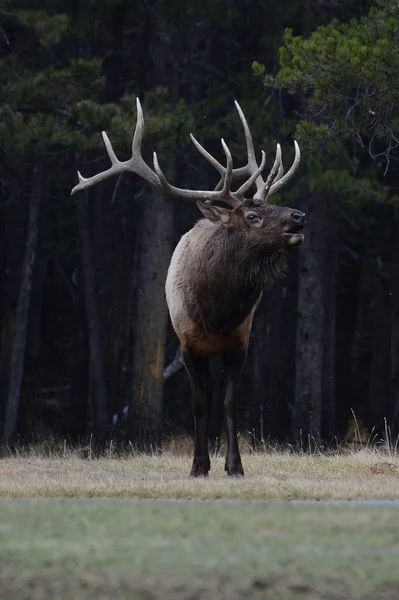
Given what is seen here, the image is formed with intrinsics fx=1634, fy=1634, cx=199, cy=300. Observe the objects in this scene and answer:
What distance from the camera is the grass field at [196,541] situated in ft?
29.5

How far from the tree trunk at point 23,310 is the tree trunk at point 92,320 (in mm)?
1154

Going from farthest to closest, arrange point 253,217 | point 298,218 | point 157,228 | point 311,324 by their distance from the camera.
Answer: point 311,324 → point 157,228 → point 253,217 → point 298,218

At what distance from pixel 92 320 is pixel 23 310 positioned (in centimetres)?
181

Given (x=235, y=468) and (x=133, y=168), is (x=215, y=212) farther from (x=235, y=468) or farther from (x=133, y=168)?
(x=235, y=468)

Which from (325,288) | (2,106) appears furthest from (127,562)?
(325,288)

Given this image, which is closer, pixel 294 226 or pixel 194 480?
pixel 194 480

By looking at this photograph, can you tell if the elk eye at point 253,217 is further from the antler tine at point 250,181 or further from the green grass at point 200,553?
the green grass at point 200,553

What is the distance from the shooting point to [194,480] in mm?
14227

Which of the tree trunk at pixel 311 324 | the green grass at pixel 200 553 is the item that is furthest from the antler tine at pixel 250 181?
the tree trunk at pixel 311 324

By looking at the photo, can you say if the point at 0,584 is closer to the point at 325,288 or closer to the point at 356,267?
the point at 325,288

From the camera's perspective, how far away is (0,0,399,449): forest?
79.0 feet

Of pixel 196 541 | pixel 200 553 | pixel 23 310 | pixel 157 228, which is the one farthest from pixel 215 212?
pixel 23 310

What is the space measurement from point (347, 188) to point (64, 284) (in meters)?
11.7

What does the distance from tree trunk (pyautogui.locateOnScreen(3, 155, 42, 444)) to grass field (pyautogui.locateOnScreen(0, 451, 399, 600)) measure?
13.9 metres
